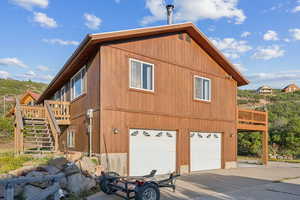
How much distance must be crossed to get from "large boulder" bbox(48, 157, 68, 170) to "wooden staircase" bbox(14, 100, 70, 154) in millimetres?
1964

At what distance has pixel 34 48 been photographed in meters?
21.7

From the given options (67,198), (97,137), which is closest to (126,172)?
(97,137)

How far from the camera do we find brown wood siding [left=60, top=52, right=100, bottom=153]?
1003 cm

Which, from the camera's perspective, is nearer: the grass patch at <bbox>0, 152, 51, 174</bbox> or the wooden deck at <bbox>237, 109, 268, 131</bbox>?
the grass patch at <bbox>0, 152, 51, 174</bbox>

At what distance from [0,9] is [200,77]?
11.8 m

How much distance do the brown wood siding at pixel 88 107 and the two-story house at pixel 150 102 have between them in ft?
0.12

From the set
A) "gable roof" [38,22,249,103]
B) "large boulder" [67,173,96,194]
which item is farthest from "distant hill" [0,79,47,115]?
"large boulder" [67,173,96,194]

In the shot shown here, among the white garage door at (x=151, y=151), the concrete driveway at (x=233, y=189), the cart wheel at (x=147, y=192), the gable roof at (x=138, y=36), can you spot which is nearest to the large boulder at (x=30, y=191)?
the concrete driveway at (x=233, y=189)

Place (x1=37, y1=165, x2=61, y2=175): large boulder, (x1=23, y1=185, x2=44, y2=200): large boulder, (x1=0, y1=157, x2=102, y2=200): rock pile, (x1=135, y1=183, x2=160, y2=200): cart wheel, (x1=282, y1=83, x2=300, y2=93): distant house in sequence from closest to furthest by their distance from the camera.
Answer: (x1=135, y1=183, x2=160, y2=200): cart wheel, (x1=23, y1=185, x2=44, y2=200): large boulder, (x1=0, y1=157, x2=102, y2=200): rock pile, (x1=37, y1=165, x2=61, y2=175): large boulder, (x1=282, y1=83, x2=300, y2=93): distant house

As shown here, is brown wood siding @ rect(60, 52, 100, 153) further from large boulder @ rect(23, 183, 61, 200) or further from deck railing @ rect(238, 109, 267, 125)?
deck railing @ rect(238, 109, 267, 125)

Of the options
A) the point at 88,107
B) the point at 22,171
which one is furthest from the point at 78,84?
→ the point at 22,171

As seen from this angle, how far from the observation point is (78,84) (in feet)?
41.6

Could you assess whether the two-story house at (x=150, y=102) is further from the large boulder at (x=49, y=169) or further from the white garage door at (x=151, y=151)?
the large boulder at (x=49, y=169)

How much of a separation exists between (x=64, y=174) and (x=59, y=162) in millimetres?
945
